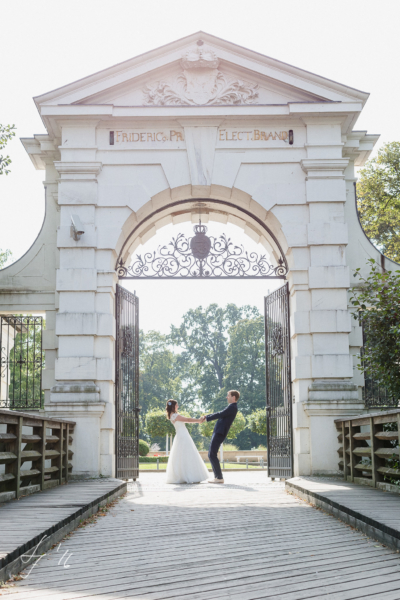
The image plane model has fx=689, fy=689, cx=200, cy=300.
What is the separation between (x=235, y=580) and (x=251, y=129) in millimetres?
9397

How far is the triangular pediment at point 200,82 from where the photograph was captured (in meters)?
12.0

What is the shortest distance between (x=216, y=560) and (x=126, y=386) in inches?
309

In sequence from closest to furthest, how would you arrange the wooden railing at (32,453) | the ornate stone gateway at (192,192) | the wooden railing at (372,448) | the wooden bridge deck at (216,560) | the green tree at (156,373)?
the wooden bridge deck at (216,560) → the wooden railing at (32,453) → the wooden railing at (372,448) → the ornate stone gateway at (192,192) → the green tree at (156,373)

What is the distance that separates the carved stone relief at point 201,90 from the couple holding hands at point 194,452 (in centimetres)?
520

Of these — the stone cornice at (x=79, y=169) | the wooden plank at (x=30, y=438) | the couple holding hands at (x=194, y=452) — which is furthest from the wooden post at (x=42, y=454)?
the stone cornice at (x=79, y=169)

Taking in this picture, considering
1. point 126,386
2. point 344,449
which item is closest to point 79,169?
point 126,386

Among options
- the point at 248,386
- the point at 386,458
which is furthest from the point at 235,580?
the point at 248,386

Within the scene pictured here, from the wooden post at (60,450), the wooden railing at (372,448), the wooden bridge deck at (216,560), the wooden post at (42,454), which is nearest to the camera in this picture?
the wooden bridge deck at (216,560)

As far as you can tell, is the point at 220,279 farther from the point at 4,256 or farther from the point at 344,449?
the point at 4,256

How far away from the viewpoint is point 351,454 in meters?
9.72

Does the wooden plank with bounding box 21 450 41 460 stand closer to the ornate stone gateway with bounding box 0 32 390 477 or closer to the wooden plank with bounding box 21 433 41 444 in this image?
the wooden plank with bounding box 21 433 41 444

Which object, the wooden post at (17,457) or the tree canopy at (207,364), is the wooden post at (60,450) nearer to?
the wooden post at (17,457)

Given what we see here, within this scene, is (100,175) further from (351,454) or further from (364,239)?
(351,454)

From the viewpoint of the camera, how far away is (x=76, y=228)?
38.0ft
